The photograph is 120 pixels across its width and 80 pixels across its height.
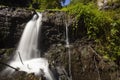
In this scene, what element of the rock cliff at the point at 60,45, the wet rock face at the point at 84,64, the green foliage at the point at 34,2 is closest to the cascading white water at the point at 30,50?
the rock cliff at the point at 60,45

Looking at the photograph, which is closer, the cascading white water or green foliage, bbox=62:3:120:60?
the cascading white water

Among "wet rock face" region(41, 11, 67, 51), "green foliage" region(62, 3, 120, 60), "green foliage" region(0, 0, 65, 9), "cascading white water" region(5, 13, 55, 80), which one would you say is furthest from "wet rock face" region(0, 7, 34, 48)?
"green foliage" region(0, 0, 65, 9)

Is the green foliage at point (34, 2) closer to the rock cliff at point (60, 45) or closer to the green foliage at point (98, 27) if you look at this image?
the rock cliff at point (60, 45)

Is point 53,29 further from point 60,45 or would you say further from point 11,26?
point 11,26

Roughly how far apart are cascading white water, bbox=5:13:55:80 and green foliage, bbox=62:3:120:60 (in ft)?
5.24

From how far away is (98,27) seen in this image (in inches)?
461

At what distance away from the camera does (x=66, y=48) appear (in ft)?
36.0

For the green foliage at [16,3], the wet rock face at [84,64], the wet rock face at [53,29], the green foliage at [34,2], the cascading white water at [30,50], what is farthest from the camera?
the green foliage at [34,2]

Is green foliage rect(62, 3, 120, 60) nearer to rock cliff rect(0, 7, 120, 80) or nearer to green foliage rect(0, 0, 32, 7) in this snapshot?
rock cliff rect(0, 7, 120, 80)

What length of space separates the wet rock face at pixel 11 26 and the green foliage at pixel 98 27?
2.07 m

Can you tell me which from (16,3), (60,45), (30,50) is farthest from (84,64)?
(16,3)

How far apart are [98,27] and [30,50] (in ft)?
9.85

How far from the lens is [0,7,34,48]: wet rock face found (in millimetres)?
12180

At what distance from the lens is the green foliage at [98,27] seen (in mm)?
11185
